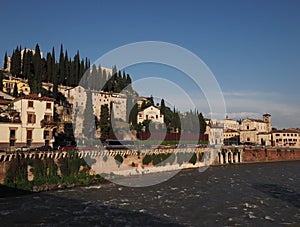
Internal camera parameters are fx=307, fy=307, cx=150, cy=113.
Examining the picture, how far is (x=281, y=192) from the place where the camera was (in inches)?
1300

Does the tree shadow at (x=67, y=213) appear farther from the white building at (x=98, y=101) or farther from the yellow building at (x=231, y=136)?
the yellow building at (x=231, y=136)

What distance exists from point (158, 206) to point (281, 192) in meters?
15.6

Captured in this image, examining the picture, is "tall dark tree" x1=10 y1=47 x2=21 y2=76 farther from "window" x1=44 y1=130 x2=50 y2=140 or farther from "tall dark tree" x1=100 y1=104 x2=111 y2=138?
"window" x1=44 y1=130 x2=50 y2=140

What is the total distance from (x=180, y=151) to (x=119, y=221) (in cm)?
3369

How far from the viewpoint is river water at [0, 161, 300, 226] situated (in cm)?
2097

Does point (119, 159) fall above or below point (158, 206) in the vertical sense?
Answer: above

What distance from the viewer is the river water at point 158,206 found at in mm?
20966

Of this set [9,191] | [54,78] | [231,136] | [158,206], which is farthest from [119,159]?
[231,136]

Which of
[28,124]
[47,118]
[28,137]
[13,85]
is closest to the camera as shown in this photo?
[28,137]

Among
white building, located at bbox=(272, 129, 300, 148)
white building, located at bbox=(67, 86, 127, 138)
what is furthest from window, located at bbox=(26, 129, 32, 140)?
white building, located at bbox=(272, 129, 300, 148)

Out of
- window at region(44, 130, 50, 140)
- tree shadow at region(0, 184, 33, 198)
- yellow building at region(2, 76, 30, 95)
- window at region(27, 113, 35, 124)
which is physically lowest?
tree shadow at region(0, 184, 33, 198)

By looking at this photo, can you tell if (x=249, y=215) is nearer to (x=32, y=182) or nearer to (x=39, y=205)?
(x=39, y=205)

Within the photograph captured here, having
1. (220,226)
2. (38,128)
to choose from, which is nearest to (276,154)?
(38,128)

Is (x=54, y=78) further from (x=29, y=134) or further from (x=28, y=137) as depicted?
(x=28, y=137)
